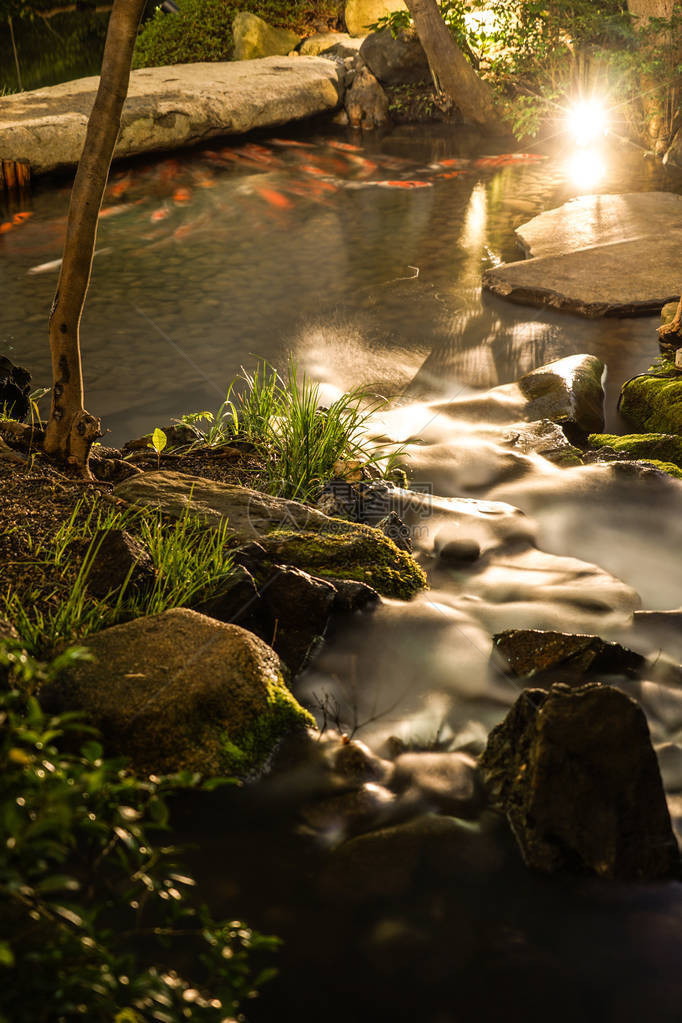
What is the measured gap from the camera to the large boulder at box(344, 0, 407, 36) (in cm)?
2009

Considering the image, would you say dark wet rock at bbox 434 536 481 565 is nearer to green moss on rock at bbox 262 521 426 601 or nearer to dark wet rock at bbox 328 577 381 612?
green moss on rock at bbox 262 521 426 601

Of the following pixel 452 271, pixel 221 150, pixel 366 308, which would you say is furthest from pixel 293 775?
pixel 221 150

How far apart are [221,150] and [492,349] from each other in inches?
360

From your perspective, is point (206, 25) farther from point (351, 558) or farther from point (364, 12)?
point (351, 558)

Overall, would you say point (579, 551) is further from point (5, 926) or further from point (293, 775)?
point (5, 926)

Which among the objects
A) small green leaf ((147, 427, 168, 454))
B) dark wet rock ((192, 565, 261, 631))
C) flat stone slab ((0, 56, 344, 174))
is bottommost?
dark wet rock ((192, 565, 261, 631))

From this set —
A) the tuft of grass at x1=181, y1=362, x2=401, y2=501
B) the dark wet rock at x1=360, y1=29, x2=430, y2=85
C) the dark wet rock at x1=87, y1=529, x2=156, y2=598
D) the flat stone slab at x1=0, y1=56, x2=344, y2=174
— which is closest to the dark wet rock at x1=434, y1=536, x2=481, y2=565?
the tuft of grass at x1=181, y1=362, x2=401, y2=501

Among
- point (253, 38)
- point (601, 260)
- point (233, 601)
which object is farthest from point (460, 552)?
point (253, 38)

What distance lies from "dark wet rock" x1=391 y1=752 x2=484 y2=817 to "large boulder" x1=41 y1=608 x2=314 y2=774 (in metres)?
0.45

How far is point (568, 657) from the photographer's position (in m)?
3.90

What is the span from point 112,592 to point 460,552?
200cm

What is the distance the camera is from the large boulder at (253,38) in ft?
60.7

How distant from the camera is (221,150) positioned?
1527cm

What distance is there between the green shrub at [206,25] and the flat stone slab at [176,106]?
137cm
